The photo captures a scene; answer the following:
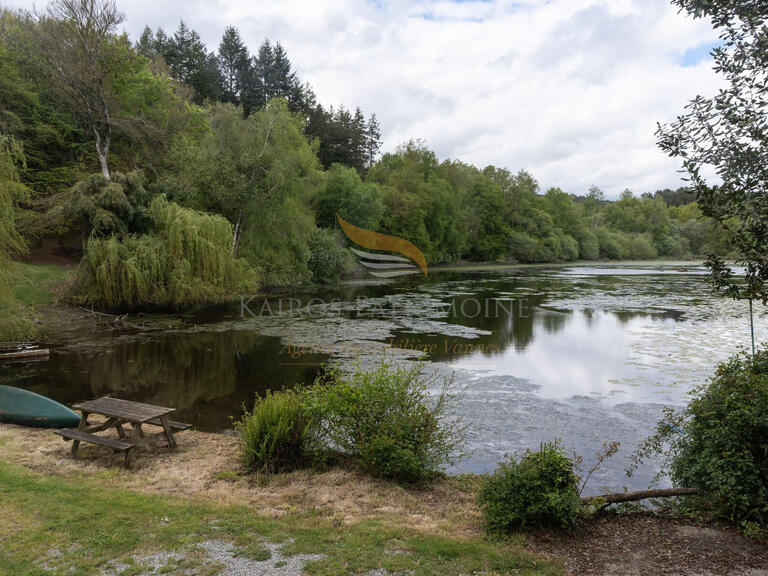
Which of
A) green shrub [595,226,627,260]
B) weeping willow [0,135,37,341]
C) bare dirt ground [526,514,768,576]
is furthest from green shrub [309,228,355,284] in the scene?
green shrub [595,226,627,260]

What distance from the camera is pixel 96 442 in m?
7.06

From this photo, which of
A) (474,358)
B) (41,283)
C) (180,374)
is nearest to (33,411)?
(180,374)

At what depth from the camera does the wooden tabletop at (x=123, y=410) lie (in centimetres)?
738

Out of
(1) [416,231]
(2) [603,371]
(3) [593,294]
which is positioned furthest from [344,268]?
(2) [603,371]

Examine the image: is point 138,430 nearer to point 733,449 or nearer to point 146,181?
point 733,449

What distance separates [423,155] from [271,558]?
7251 cm

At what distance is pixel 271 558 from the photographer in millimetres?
4305

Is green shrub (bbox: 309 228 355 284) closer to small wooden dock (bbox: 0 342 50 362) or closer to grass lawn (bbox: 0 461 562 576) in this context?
small wooden dock (bbox: 0 342 50 362)

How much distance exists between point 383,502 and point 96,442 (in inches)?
169

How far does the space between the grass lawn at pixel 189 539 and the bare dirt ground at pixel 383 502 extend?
12.4 inches

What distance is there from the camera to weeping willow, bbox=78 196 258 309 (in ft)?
69.5

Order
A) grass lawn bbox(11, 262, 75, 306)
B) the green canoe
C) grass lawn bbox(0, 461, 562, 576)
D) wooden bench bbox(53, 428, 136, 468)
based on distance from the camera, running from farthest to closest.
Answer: grass lawn bbox(11, 262, 75, 306)
the green canoe
wooden bench bbox(53, 428, 136, 468)
grass lawn bbox(0, 461, 562, 576)

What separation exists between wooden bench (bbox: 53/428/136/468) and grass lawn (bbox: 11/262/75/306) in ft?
50.0

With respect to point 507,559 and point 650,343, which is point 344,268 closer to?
point 650,343
